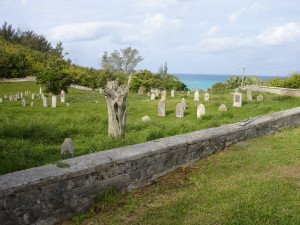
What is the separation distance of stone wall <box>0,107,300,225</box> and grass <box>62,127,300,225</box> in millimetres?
169

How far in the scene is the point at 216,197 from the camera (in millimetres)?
4141

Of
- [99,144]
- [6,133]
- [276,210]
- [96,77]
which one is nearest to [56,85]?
[96,77]

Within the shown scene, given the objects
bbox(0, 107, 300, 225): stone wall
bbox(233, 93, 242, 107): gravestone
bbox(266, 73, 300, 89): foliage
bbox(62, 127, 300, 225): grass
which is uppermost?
bbox(266, 73, 300, 89): foliage

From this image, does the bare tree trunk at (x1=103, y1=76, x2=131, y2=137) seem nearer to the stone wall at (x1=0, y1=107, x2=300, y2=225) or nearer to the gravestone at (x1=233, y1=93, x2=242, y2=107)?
the stone wall at (x1=0, y1=107, x2=300, y2=225)

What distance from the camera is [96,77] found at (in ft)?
155

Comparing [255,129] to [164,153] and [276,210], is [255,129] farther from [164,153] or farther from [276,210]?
[276,210]

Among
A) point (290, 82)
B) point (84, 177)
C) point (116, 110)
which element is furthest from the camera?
point (290, 82)

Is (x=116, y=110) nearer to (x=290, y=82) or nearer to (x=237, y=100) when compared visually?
(x=237, y=100)

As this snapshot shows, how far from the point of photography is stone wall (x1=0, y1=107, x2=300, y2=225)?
3.23 metres

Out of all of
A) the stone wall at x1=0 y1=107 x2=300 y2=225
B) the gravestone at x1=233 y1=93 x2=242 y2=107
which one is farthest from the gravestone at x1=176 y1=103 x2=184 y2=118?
the stone wall at x1=0 y1=107 x2=300 y2=225

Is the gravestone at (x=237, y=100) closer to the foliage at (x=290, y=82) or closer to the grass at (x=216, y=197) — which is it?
the grass at (x=216, y=197)

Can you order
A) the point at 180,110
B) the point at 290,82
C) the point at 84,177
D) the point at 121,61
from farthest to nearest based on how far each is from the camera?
the point at 121,61 < the point at 290,82 < the point at 180,110 < the point at 84,177

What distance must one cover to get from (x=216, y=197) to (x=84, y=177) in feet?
5.96

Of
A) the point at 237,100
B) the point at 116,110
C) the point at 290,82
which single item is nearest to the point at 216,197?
the point at 116,110
